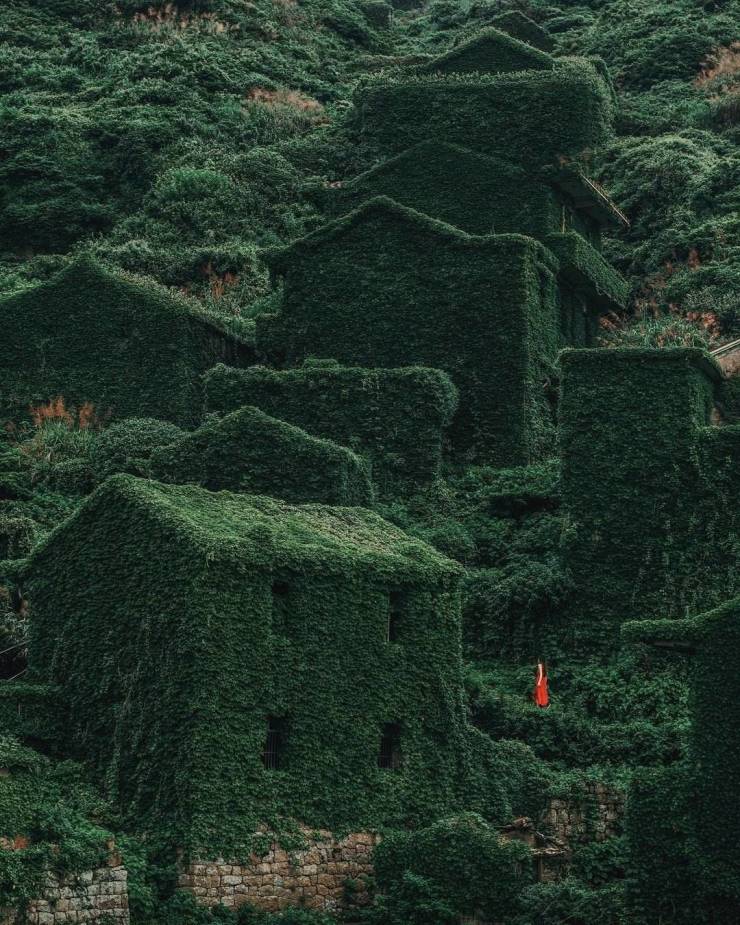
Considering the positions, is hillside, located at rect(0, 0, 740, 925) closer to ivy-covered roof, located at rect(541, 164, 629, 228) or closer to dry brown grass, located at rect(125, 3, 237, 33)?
ivy-covered roof, located at rect(541, 164, 629, 228)

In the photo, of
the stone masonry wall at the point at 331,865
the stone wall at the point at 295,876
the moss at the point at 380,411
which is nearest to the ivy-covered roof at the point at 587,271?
the moss at the point at 380,411

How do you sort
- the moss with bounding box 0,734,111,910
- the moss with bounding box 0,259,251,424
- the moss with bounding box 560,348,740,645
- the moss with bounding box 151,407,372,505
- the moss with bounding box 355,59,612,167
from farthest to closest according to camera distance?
the moss with bounding box 355,59,612,167
the moss with bounding box 0,259,251,424
the moss with bounding box 151,407,372,505
the moss with bounding box 560,348,740,645
the moss with bounding box 0,734,111,910

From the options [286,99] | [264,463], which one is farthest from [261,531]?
[286,99]

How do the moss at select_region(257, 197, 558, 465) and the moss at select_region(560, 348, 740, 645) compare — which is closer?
the moss at select_region(560, 348, 740, 645)

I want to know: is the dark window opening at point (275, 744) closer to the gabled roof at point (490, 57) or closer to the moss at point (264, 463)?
the moss at point (264, 463)

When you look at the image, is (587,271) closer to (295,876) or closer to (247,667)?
(247,667)

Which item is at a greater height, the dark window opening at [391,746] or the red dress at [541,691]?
the red dress at [541,691]

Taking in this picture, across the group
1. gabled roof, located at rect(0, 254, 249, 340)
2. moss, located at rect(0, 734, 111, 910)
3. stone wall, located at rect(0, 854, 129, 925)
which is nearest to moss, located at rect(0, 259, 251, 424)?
gabled roof, located at rect(0, 254, 249, 340)
